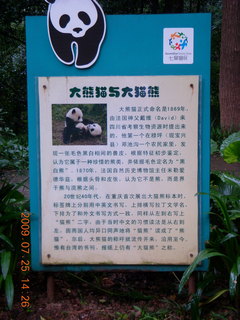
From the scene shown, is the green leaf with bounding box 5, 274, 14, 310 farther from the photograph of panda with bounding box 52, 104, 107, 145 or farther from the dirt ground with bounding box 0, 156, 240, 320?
the photograph of panda with bounding box 52, 104, 107, 145

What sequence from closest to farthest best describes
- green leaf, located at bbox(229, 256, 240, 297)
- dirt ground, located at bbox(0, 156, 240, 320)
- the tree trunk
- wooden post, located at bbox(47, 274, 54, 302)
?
green leaf, located at bbox(229, 256, 240, 297) → dirt ground, located at bbox(0, 156, 240, 320) → wooden post, located at bbox(47, 274, 54, 302) → the tree trunk

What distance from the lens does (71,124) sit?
9.28 feet

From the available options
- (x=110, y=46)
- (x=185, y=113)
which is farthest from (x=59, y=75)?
(x=185, y=113)

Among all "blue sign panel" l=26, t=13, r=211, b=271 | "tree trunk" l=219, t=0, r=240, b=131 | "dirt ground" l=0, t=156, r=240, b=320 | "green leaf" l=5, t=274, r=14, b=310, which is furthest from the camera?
"tree trunk" l=219, t=0, r=240, b=131

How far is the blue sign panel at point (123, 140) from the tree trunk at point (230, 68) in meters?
7.20

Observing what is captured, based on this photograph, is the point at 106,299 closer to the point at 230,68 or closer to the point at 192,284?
the point at 192,284

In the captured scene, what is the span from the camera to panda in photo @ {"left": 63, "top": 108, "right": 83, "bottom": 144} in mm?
2828

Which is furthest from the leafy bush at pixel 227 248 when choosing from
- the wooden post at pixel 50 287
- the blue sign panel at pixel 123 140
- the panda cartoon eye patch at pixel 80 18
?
the panda cartoon eye patch at pixel 80 18

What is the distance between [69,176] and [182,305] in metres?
1.19

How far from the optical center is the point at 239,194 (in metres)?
3.24

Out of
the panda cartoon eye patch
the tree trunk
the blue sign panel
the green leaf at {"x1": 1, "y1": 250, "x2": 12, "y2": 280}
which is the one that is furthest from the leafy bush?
the tree trunk

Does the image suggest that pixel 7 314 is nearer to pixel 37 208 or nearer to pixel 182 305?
pixel 37 208

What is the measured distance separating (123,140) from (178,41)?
Answer: 28.9 inches

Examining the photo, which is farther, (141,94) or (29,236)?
(29,236)
